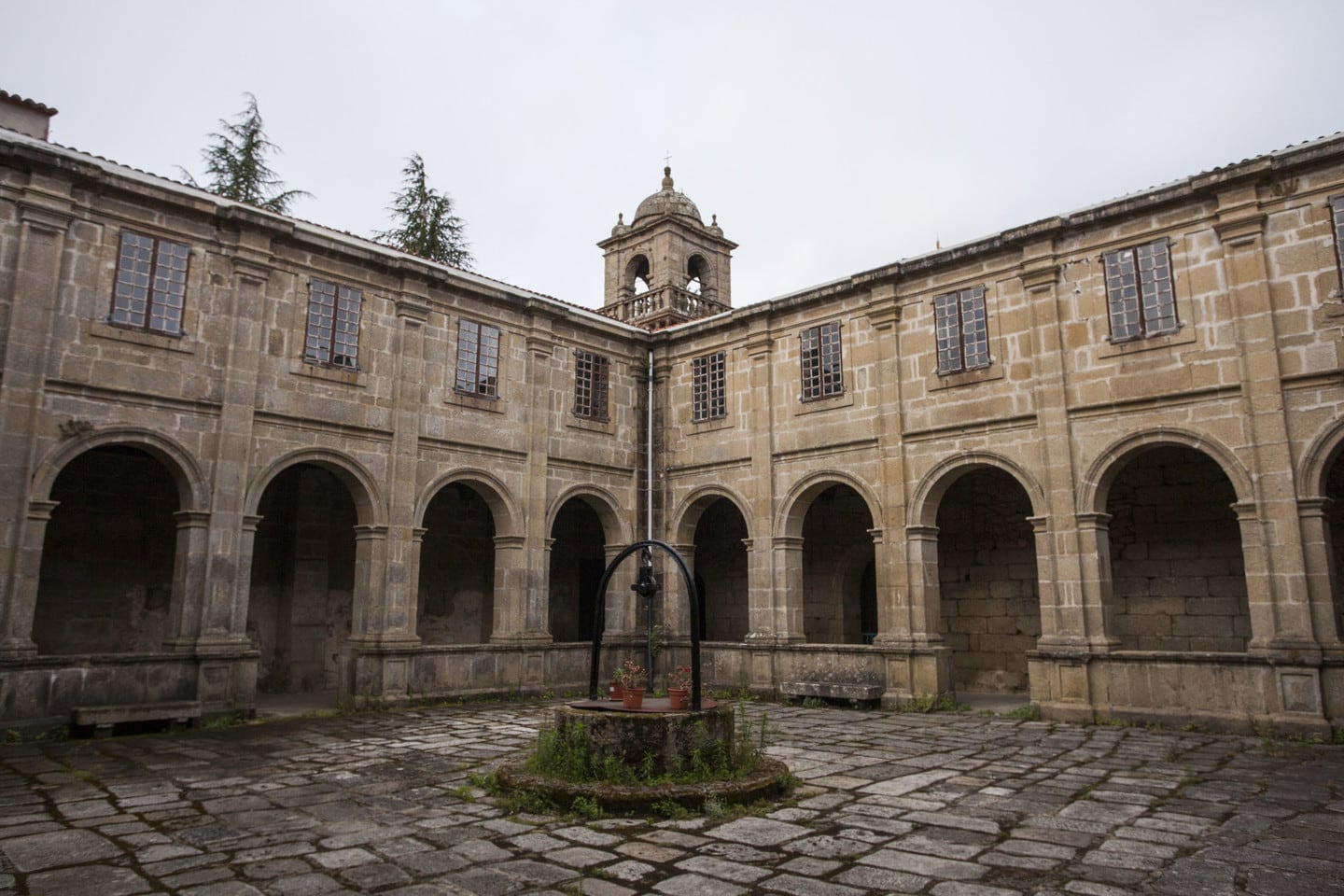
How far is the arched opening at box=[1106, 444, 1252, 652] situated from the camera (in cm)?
1376

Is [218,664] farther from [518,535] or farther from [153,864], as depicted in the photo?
[153,864]

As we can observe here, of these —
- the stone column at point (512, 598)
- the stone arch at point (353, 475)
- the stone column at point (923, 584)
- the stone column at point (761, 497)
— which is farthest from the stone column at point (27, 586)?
the stone column at point (923, 584)

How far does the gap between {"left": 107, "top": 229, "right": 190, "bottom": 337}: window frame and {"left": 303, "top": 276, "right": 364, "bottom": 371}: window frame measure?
6.04 ft

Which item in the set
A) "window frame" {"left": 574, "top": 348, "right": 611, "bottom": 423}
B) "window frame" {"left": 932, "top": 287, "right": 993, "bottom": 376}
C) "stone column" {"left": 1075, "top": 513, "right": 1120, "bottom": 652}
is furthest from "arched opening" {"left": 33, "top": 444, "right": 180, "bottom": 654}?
"stone column" {"left": 1075, "top": 513, "right": 1120, "bottom": 652}

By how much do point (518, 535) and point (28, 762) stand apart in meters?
8.27

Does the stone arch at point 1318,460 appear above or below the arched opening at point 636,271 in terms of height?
below

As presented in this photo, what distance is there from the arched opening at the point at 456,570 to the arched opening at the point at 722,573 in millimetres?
4725

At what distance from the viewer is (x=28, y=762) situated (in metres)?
9.32

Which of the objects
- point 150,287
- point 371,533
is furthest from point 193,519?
point 150,287

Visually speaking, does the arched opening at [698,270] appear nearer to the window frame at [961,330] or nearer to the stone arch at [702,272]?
the stone arch at [702,272]

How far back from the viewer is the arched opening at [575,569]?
2011cm

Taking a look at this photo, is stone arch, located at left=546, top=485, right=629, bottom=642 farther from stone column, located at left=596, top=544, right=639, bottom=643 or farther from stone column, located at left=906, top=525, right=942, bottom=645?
stone column, located at left=906, top=525, right=942, bottom=645

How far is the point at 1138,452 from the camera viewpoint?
13.0 meters

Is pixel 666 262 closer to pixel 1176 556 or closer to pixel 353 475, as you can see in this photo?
pixel 353 475
